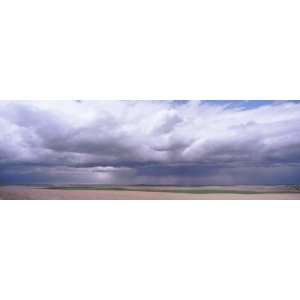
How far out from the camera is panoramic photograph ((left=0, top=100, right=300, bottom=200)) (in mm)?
3566

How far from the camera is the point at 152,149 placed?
3.63 metres

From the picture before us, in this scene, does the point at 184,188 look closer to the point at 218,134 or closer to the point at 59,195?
the point at 218,134

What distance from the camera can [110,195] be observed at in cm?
357

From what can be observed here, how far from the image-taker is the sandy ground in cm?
354

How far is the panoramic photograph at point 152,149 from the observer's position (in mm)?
3566

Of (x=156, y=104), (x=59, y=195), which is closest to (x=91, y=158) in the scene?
(x=59, y=195)

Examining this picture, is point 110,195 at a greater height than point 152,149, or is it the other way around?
point 152,149

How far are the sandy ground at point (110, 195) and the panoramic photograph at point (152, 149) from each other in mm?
10

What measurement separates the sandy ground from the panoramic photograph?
0.03ft

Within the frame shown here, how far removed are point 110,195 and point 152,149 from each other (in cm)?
64

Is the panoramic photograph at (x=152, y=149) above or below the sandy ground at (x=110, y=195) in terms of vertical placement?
above

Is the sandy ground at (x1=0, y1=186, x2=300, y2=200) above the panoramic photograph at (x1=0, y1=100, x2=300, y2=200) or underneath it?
underneath
